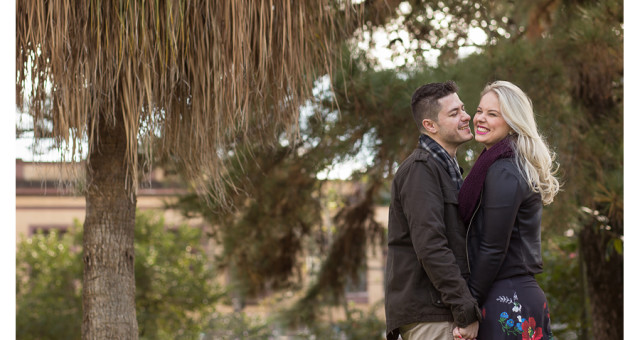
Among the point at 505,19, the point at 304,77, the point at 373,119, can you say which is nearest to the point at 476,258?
the point at 304,77

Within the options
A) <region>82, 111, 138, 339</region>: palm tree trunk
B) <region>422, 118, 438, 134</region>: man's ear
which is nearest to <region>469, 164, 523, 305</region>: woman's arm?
<region>422, 118, 438, 134</region>: man's ear

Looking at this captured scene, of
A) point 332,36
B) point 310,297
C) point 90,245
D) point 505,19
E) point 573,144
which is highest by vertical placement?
point 505,19

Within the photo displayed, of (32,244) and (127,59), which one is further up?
(127,59)

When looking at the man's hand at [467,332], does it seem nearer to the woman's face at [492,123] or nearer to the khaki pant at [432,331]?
the khaki pant at [432,331]

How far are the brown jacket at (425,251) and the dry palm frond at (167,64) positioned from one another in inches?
30.5

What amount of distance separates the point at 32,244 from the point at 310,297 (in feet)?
14.7

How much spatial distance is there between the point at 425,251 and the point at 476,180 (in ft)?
0.95

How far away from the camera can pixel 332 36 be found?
3.09 meters

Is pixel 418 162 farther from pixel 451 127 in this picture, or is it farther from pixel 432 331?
pixel 432 331

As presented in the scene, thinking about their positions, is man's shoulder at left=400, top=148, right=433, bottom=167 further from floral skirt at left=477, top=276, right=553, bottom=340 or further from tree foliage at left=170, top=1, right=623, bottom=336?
tree foliage at left=170, top=1, right=623, bottom=336

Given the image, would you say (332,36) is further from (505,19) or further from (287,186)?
(505,19)

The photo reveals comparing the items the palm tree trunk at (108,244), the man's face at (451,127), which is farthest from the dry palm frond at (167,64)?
the man's face at (451,127)

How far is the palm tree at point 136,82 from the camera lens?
2.53 m

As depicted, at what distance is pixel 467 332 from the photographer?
212 centimetres
